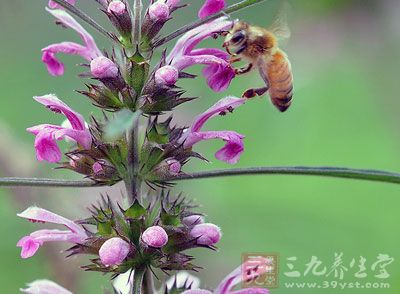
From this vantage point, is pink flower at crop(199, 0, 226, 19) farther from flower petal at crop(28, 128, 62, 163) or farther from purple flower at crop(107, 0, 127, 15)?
flower petal at crop(28, 128, 62, 163)

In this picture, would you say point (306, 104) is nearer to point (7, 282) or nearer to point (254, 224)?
point (254, 224)

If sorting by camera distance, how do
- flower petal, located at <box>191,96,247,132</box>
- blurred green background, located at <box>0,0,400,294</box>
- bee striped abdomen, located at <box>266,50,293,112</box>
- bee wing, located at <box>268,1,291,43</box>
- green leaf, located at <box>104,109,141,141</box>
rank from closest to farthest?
green leaf, located at <box>104,109,141,141</box>, flower petal, located at <box>191,96,247,132</box>, bee striped abdomen, located at <box>266,50,293,112</box>, bee wing, located at <box>268,1,291,43</box>, blurred green background, located at <box>0,0,400,294</box>

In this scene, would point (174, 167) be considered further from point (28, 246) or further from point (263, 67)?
point (263, 67)

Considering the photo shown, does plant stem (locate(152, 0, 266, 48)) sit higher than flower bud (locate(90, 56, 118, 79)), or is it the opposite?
plant stem (locate(152, 0, 266, 48))

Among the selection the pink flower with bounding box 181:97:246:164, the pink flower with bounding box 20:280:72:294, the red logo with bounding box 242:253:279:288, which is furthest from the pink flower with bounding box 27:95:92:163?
Result: the red logo with bounding box 242:253:279:288

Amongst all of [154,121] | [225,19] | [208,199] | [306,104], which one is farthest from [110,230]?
[306,104]

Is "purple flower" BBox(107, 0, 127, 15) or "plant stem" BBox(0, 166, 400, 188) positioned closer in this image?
"plant stem" BBox(0, 166, 400, 188)

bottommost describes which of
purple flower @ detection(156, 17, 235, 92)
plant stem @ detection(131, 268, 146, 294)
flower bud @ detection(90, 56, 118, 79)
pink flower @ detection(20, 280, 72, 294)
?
plant stem @ detection(131, 268, 146, 294)
